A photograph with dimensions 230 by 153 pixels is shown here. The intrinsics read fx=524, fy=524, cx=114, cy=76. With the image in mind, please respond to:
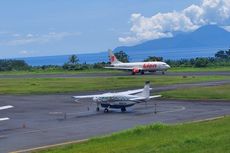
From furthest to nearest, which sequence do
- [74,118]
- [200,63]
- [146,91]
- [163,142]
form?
[200,63] < [146,91] < [74,118] < [163,142]

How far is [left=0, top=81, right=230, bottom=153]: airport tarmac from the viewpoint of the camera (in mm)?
34250

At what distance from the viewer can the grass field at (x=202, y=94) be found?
190ft

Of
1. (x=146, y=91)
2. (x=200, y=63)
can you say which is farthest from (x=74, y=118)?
(x=200, y=63)

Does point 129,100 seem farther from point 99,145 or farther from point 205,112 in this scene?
point 99,145

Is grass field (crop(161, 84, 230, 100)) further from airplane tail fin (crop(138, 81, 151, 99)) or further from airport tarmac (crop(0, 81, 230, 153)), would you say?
airplane tail fin (crop(138, 81, 151, 99))

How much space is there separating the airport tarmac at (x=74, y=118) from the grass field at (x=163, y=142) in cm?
526

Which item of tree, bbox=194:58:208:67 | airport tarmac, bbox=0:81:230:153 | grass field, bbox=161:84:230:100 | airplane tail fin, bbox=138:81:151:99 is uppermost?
tree, bbox=194:58:208:67

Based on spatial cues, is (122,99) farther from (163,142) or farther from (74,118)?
(163,142)

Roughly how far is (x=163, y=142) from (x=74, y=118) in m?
21.5

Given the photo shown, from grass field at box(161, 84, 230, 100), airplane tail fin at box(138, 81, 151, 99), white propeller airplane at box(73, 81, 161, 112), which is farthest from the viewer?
grass field at box(161, 84, 230, 100)

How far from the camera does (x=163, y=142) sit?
2408 cm

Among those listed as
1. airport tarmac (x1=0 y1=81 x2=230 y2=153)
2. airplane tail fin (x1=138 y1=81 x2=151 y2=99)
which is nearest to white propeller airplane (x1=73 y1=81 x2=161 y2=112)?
airplane tail fin (x1=138 y1=81 x2=151 y2=99)

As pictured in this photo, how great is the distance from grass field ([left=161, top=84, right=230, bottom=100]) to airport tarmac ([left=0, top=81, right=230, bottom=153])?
317 cm

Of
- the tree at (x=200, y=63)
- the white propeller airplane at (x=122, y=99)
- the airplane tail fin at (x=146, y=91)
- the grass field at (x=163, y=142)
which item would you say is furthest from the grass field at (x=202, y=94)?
the tree at (x=200, y=63)
